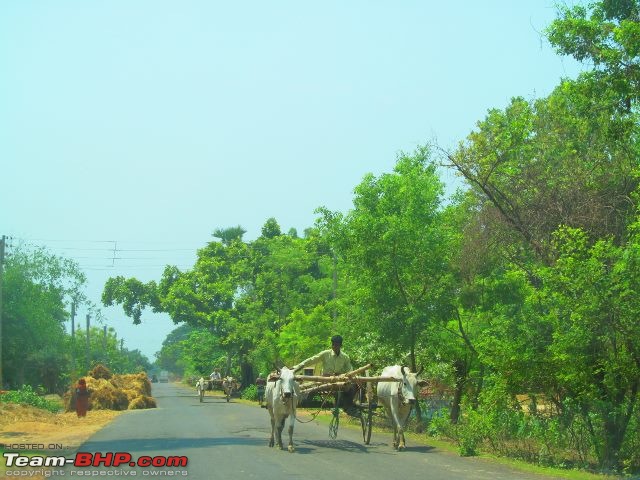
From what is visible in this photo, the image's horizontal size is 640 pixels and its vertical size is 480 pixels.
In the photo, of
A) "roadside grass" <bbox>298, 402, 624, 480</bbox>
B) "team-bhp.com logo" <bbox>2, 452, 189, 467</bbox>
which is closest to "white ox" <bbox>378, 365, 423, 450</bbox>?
"roadside grass" <bbox>298, 402, 624, 480</bbox>

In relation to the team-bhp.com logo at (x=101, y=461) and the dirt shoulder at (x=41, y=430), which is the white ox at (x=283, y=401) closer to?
the team-bhp.com logo at (x=101, y=461)

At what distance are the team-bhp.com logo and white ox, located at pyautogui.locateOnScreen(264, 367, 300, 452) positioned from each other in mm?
2917

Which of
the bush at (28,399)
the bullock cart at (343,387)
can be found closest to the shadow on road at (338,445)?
the bullock cart at (343,387)

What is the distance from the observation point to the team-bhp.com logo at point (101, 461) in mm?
14891

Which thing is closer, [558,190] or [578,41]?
[578,41]

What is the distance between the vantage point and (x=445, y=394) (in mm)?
27234

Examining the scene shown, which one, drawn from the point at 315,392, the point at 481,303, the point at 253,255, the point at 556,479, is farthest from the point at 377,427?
the point at 253,255

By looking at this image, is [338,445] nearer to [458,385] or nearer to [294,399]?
[294,399]

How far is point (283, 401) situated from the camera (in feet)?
57.8

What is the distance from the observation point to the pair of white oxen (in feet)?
58.0

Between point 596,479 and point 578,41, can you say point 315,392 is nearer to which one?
point 596,479

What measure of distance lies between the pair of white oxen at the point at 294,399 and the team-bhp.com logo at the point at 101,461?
3.00m

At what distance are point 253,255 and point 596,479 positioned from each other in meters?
48.0

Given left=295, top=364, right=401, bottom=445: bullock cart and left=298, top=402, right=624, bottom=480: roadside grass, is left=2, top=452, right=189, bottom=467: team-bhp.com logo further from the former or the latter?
left=298, top=402, right=624, bottom=480: roadside grass
